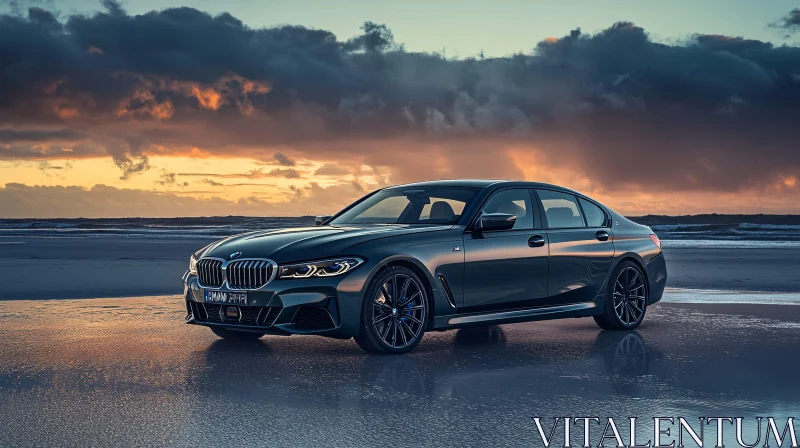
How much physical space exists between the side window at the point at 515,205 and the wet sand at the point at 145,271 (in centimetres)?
708

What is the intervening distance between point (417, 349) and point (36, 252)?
22.4 meters

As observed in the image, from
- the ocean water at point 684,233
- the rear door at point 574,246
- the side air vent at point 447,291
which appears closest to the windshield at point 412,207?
the side air vent at point 447,291

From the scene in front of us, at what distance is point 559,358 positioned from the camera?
926cm

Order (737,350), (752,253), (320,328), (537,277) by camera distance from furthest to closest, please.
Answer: (752,253)
(537,277)
(737,350)
(320,328)

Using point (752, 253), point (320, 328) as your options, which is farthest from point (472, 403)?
point (752, 253)

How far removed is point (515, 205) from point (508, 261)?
80 cm

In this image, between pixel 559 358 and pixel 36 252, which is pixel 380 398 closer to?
pixel 559 358

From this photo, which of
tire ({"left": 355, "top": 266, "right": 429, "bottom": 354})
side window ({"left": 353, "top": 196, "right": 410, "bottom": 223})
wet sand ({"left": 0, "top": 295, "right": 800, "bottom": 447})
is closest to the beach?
wet sand ({"left": 0, "top": 295, "right": 800, "bottom": 447})

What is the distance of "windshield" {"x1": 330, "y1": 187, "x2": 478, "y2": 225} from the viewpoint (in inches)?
407

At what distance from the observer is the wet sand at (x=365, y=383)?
6.18m

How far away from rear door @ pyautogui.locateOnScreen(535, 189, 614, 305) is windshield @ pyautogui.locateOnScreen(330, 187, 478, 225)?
39.2 inches

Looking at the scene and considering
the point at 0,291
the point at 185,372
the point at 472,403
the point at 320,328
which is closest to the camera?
the point at 472,403

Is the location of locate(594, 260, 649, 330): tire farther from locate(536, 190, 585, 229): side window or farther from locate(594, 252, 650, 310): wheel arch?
locate(536, 190, 585, 229): side window

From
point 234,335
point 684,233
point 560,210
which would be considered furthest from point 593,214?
point 684,233
